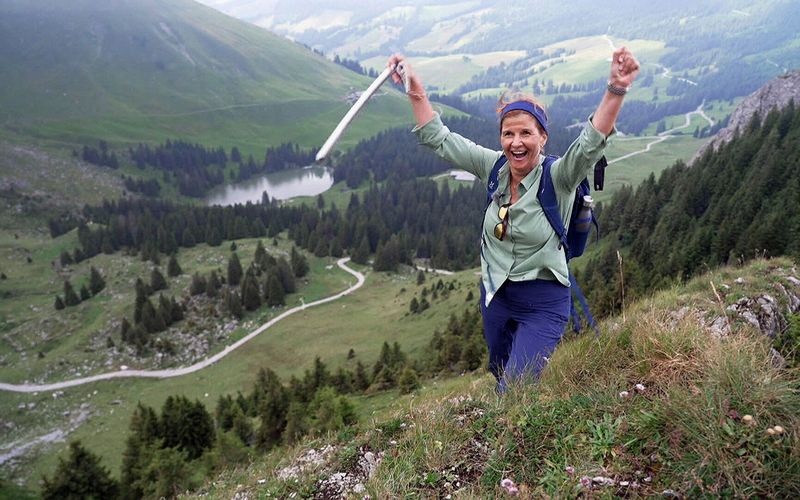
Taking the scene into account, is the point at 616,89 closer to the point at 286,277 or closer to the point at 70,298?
the point at 286,277

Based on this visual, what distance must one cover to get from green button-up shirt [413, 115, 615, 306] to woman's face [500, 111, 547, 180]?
0.52 feet

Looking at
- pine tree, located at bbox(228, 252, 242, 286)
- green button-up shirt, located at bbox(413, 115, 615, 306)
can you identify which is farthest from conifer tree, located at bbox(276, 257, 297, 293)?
→ green button-up shirt, located at bbox(413, 115, 615, 306)

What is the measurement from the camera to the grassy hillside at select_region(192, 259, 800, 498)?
4.02 metres

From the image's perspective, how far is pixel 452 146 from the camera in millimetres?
7039

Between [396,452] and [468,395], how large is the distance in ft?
5.61

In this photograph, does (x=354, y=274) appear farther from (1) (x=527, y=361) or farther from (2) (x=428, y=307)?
(1) (x=527, y=361)

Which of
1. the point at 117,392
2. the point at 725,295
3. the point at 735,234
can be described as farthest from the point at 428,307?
the point at 725,295

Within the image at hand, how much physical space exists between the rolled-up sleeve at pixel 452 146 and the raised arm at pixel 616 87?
6.52 ft

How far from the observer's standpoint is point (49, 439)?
66812 mm

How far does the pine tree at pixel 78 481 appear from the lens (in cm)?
4278

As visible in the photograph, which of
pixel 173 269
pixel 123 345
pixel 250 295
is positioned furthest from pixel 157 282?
pixel 250 295

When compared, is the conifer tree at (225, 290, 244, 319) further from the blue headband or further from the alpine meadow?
the blue headband

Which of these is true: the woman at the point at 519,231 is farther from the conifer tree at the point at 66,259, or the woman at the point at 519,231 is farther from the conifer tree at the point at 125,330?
the conifer tree at the point at 66,259

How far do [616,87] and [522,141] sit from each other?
4.35 feet
